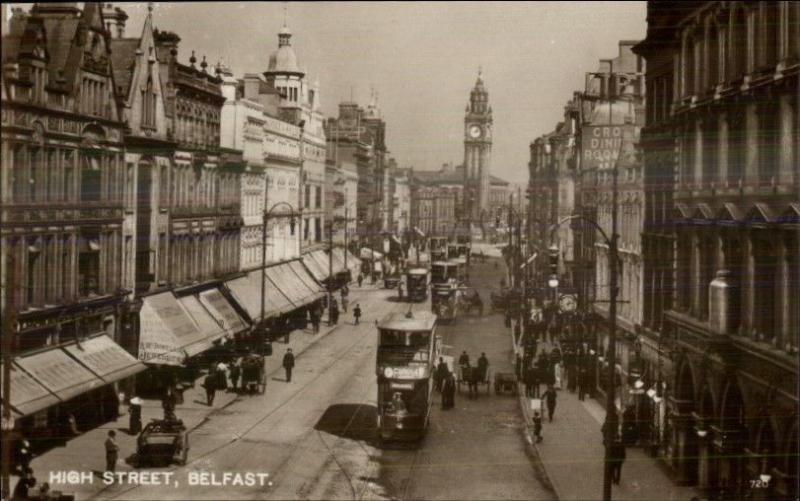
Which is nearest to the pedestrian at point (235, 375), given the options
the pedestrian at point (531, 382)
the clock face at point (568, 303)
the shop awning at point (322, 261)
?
the pedestrian at point (531, 382)

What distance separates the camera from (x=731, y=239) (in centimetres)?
1873

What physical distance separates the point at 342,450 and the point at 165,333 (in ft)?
17.3

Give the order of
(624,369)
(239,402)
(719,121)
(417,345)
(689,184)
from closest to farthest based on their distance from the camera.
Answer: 1. (719,121)
2. (689,184)
3. (417,345)
4. (239,402)
5. (624,369)

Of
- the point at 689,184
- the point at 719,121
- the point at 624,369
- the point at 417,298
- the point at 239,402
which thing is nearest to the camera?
the point at 719,121

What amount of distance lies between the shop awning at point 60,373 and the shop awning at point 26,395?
0.60ft

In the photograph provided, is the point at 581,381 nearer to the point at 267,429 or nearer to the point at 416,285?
the point at 267,429

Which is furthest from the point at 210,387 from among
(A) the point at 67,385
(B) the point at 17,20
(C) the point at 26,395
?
(B) the point at 17,20

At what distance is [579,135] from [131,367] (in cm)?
1455

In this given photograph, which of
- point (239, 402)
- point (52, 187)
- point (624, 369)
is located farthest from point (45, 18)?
point (624, 369)

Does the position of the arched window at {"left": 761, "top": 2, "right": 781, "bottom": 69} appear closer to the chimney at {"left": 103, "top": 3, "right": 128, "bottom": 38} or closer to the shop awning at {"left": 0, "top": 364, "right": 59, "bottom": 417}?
the shop awning at {"left": 0, "top": 364, "right": 59, "bottom": 417}

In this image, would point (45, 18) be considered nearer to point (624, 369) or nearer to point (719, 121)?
point (719, 121)

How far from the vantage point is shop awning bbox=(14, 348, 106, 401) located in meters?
18.2

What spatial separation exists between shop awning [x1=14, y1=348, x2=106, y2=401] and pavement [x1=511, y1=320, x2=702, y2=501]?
31.0 ft

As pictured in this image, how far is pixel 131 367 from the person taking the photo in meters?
21.6
